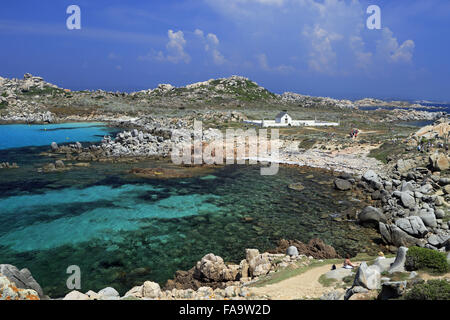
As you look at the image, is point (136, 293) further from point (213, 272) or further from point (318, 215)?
point (318, 215)

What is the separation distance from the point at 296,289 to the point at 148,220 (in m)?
16.2

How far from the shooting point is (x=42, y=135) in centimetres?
7644

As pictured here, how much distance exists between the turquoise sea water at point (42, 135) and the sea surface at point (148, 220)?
1081 inches

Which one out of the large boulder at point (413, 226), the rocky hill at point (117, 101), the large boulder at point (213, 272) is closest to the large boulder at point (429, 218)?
the large boulder at point (413, 226)

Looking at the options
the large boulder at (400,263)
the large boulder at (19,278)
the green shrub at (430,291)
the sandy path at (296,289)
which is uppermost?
the green shrub at (430,291)

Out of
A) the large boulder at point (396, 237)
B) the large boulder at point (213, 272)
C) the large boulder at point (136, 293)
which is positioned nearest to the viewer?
the large boulder at point (136, 293)

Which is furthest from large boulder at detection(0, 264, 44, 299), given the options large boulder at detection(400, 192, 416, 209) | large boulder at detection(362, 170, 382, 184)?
large boulder at detection(362, 170, 382, 184)

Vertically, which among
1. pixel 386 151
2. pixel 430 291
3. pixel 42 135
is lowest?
pixel 430 291

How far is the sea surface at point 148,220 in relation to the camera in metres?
19.7

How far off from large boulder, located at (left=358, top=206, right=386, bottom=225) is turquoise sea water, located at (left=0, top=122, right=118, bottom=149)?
62971 mm

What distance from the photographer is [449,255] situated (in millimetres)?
13812

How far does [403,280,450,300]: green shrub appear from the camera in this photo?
9727mm

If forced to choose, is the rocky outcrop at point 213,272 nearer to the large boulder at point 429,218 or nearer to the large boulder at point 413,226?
the large boulder at point 413,226

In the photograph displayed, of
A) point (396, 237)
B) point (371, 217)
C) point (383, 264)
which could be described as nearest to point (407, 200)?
point (371, 217)
